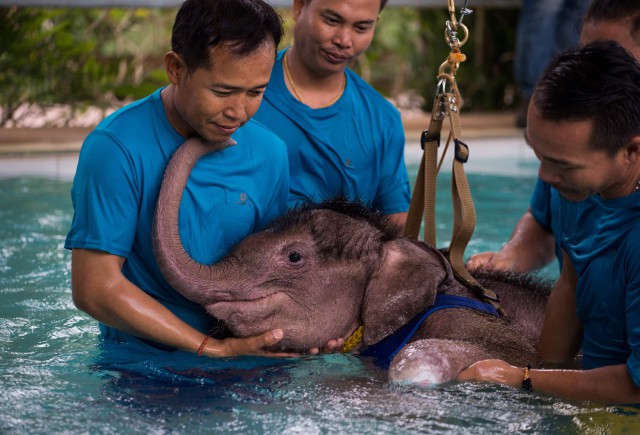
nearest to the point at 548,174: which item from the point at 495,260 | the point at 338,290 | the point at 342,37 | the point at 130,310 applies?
the point at 338,290

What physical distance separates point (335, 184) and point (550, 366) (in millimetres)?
1776

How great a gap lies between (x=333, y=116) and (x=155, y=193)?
5.40ft

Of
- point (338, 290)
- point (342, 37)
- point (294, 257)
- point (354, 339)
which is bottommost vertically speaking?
point (354, 339)

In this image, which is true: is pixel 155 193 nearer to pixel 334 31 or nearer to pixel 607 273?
pixel 334 31

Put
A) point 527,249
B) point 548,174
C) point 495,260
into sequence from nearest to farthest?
1. point 548,174
2. point 495,260
3. point 527,249

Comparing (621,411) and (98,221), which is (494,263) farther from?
(98,221)

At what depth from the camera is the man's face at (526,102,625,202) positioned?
3727 millimetres

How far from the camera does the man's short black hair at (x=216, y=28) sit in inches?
168

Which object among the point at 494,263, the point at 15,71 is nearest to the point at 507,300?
the point at 494,263

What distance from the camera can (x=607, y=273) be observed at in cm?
407

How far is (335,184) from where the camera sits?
232 inches

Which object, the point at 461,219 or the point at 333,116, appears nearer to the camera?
the point at 461,219

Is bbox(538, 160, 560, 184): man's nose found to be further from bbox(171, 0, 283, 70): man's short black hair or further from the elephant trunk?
the elephant trunk

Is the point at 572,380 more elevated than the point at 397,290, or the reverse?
the point at 397,290
